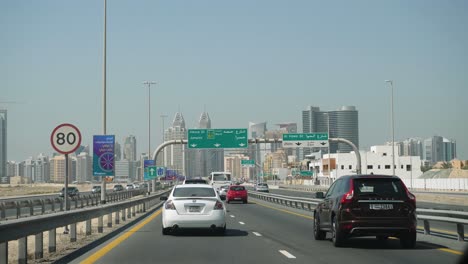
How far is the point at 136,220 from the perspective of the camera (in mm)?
30438

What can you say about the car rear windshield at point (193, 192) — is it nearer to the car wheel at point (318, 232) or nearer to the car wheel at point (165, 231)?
the car wheel at point (165, 231)

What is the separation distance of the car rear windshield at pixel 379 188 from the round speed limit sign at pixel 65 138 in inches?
268

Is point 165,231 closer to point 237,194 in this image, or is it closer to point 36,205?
point 36,205

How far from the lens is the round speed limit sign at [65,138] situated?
17.4 m

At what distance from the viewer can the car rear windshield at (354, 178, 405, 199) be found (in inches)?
665

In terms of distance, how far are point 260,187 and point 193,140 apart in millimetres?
33897

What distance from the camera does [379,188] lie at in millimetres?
17031

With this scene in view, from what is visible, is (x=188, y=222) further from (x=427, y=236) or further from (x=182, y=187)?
(x=427, y=236)

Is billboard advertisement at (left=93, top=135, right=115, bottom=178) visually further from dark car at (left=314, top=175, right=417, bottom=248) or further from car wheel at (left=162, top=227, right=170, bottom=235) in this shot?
dark car at (left=314, top=175, right=417, bottom=248)

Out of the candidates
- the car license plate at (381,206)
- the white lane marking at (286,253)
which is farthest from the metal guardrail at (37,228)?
the car license plate at (381,206)

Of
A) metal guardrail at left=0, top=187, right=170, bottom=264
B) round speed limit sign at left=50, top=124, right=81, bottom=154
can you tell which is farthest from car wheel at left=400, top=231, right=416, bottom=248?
round speed limit sign at left=50, top=124, right=81, bottom=154

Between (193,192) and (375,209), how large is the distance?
7.13 m

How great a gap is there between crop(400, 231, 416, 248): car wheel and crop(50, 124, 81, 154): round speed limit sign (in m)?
8.15

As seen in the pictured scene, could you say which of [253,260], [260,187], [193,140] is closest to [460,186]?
[260,187]
